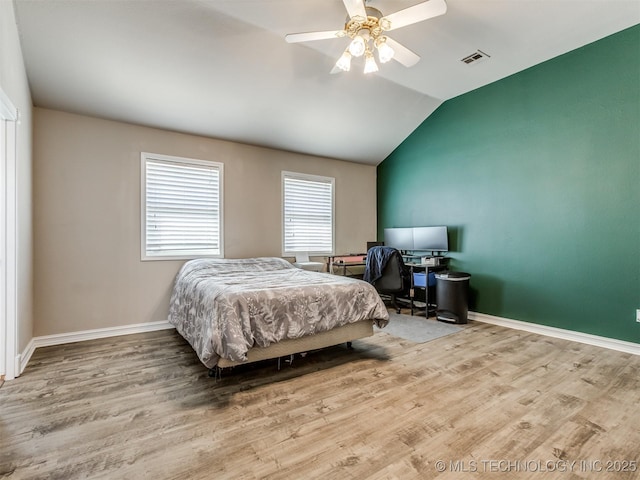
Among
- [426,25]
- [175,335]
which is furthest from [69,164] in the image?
[426,25]

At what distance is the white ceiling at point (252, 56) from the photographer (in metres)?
2.62

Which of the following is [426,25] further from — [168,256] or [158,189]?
[168,256]

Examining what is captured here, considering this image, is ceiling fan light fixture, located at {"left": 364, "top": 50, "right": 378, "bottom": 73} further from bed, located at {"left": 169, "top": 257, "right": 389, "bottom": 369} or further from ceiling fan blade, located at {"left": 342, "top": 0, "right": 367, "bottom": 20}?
bed, located at {"left": 169, "top": 257, "right": 389, "bottom": 369}

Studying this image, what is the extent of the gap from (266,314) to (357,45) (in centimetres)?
→ 218

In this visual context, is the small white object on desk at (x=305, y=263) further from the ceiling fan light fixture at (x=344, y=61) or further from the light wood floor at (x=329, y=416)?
the ceiling fan light fixture at (x=344, y=61)

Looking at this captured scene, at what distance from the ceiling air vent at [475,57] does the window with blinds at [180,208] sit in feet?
10.9

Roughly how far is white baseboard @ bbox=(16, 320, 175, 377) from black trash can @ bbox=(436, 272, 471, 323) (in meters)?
3.59

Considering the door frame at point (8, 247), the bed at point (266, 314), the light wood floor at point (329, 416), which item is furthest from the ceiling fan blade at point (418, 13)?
the door frame at point (8, 247)

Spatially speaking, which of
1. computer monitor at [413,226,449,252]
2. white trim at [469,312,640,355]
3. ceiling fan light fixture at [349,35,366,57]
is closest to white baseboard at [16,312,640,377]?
white trim at [469,312,640,355]

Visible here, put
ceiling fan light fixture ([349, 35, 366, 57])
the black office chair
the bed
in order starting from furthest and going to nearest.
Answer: the black office chair → ceiling fan light fixture ([349, 35, 366, 57]) → the bed

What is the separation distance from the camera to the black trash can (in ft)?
13.4

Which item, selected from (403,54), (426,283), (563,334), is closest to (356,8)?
(403,54)

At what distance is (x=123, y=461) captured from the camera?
5.14ft

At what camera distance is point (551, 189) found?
142 inches
